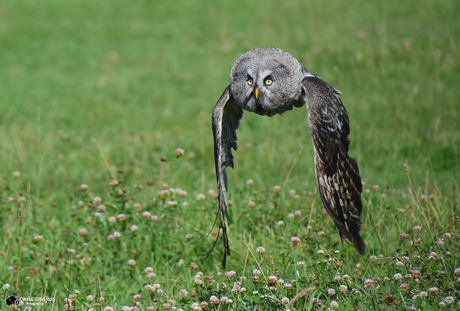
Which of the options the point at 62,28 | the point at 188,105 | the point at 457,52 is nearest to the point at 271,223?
the point at 188,105

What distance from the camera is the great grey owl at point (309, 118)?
235 inches

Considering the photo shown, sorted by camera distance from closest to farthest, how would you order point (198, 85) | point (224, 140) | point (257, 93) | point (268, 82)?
point (257, 93), point (268, 82), point (224, 140), point (198, 85)


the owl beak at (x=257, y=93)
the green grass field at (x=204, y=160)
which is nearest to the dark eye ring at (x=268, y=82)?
the owl beak at (x=257, y=93)

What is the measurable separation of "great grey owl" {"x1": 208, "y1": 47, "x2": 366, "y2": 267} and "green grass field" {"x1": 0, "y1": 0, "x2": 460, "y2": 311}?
1.24 feet

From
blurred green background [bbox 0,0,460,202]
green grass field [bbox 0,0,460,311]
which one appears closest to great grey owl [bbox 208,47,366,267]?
green grass field [bbox 0,0,460,311]

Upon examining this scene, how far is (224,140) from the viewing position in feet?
22.8

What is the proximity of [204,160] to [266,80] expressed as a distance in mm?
3604

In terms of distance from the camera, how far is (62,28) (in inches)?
683

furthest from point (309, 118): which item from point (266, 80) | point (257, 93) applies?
point (266, 80)

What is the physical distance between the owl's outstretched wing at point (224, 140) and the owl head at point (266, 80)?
174mm

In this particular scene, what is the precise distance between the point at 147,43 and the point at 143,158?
21.2 ft

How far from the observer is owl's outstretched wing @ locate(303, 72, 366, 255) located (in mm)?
5875

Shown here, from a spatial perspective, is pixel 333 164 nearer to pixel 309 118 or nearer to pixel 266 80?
pixel 309 118

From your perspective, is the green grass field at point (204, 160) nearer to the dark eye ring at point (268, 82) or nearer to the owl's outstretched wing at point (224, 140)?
the owl's outstretched wing at point (224, 140)
